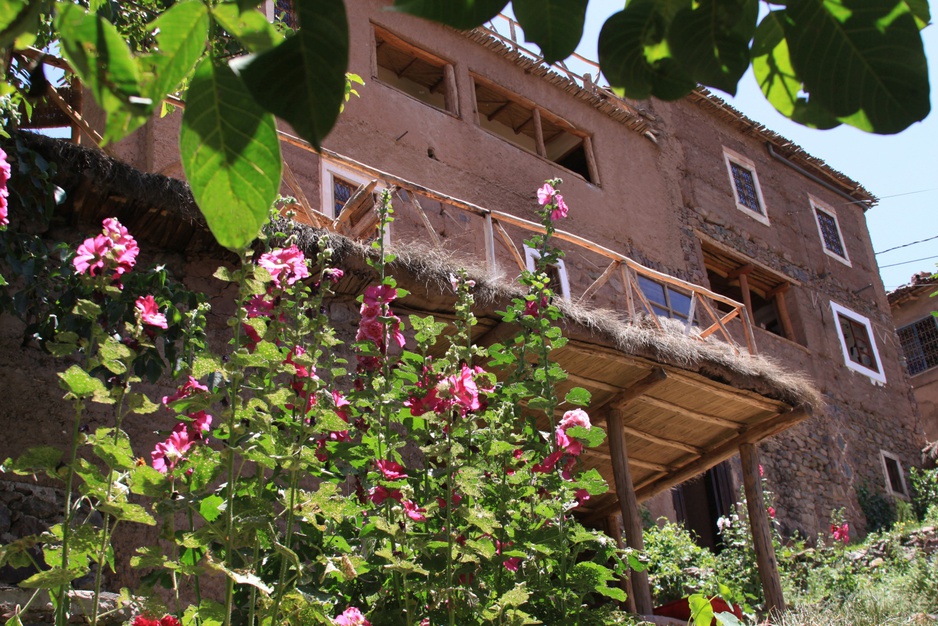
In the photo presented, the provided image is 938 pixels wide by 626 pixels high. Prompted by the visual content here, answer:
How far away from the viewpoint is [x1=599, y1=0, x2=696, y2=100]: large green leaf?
3.18ft

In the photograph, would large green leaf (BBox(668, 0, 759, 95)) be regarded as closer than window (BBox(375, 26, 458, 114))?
Yes

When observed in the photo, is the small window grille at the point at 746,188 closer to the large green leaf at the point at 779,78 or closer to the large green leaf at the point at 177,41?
the large green leaf at the point at 779,78

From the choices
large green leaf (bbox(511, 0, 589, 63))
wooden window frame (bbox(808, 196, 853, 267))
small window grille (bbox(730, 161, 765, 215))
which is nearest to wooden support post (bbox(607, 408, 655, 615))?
large green leaf (bbox(511, 0, 589, 63))

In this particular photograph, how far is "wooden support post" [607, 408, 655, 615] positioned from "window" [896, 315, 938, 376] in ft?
46.2

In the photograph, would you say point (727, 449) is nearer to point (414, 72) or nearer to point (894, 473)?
point (414, 72)

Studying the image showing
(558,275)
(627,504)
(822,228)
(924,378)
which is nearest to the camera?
(627,504)

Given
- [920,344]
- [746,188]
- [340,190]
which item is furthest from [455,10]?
[920,344]

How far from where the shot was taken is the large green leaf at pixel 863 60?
0.85 m

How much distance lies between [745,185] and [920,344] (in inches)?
244

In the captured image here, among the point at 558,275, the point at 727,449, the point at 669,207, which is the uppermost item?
the point at 669,207

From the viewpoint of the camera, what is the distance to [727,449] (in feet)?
23.5

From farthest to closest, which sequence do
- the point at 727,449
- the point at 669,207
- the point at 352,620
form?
the point at 669,207, the point at 727,449, the point at 352,620

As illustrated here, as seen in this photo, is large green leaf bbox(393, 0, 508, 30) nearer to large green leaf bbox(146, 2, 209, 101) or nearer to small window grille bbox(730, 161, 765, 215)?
large green leaf bbox(146, 2, 209, 101)

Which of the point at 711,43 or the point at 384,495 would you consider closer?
the point at 711,43
